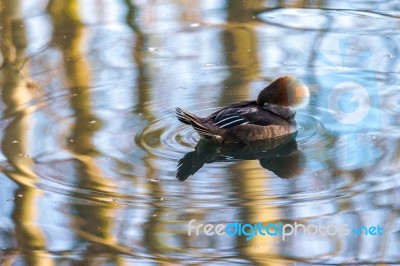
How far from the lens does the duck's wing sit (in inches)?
303

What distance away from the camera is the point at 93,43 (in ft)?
33.4

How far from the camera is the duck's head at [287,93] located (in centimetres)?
787

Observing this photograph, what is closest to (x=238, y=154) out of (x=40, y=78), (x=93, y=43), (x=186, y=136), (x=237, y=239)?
(x=186, y=136)

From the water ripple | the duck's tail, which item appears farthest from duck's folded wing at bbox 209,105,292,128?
the water ripple

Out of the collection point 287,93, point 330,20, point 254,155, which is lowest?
point 254,155

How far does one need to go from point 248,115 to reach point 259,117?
0.09 m

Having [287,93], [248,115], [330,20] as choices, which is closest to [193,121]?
[248,115]

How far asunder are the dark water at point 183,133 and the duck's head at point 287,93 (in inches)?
9.1

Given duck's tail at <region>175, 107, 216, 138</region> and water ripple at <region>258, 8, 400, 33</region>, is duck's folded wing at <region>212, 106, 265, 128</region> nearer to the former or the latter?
duck's tail at <region>175, 107, 216, 138</region>

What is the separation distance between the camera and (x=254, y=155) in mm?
7512

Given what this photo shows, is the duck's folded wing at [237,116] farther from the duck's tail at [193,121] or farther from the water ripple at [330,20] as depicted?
the water ripple at [330,20]

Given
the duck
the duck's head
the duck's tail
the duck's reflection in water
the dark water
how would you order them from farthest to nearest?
the duck's head, the duck, the duck's tail, the duck's reflection in water, the dark water

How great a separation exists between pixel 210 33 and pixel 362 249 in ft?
15.8

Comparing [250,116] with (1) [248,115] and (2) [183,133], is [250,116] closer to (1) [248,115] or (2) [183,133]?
(1) [248,115]
